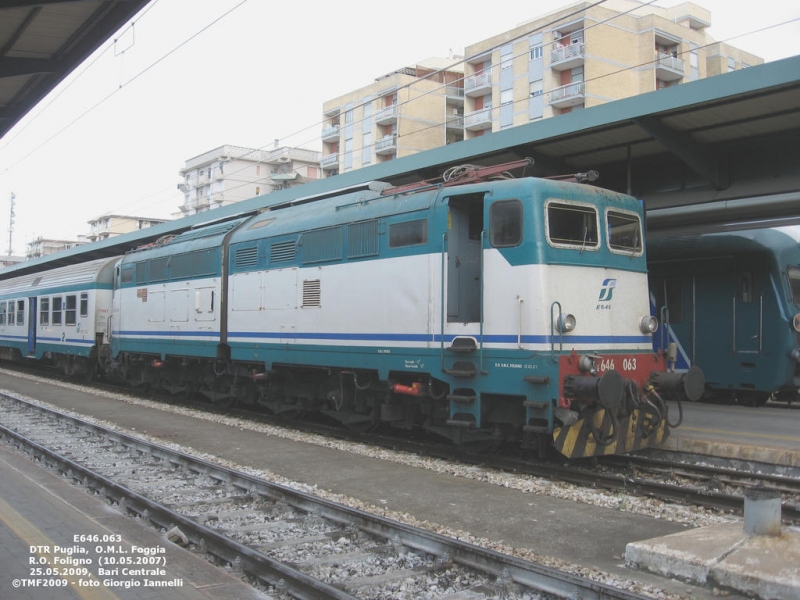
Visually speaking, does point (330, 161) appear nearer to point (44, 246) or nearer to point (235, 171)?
point (235, 171)

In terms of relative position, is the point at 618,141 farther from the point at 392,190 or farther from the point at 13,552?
the point at 13,552

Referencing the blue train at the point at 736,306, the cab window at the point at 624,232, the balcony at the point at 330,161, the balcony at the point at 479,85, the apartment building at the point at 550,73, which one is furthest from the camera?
the balcony at the point at 330,161

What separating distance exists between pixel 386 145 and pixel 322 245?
52.4 m

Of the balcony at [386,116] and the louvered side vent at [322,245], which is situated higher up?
the balcony at [386,116]

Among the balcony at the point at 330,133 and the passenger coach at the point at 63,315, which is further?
the balcony at the point at 330,133

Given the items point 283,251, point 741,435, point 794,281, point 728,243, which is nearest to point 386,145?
point 728,243

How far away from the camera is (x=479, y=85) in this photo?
2226 inches

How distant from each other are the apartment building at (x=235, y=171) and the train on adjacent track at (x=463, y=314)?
72.9m

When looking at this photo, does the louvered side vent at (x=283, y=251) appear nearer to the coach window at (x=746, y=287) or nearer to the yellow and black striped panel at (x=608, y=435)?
the yellow and black striped panel at (x=608, y=435)

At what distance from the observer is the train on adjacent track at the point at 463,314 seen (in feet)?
28.0

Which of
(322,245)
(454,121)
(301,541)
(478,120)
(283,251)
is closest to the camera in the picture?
(301,541)

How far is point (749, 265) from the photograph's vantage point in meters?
15.3

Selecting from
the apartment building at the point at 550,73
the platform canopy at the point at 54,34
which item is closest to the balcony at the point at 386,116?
the apartment building at the point at 550,73

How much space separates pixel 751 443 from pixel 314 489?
6149 millimetres
